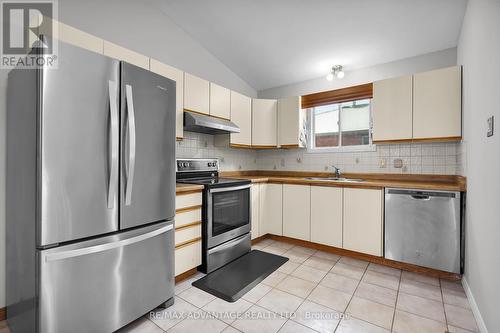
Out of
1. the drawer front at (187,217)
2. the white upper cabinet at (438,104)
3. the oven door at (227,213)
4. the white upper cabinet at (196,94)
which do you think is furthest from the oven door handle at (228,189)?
the white upper cabinet at (438,104)

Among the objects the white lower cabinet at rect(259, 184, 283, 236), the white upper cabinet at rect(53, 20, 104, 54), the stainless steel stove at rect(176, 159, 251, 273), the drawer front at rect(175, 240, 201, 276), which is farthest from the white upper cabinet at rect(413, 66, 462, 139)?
the white upper cabinet at rect(53, 20, 104, 54)

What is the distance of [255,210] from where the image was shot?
3133 mm

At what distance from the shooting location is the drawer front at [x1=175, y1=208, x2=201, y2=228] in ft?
6.81

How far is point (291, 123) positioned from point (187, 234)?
7.49 ft

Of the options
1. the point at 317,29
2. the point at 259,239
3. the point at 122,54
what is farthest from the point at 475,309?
the point at 122,54

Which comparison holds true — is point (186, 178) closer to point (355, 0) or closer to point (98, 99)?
point (98, 99)

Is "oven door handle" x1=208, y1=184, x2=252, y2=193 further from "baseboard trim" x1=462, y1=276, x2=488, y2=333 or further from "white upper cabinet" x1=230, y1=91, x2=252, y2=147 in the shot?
"baseboard trim" x1=462, y1=276, x2=488, y2=333

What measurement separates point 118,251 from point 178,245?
694 millimetres

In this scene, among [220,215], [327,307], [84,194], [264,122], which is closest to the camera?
[84,194]

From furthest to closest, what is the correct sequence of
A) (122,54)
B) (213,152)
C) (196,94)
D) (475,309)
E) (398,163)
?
(213,152), (398,163), (196,94), (122,54), (475,309)

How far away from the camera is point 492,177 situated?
52.3 inches

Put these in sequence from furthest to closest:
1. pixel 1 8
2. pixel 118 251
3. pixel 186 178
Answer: pixel 186 178
pixel 1 8
pixel 118 251

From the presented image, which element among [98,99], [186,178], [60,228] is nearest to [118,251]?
[60,228]

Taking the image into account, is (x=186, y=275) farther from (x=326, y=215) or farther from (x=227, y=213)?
(x=326, y=215)
